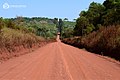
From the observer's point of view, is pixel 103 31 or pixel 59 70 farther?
pixel 103 31

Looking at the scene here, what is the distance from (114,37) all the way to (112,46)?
1.50 meters

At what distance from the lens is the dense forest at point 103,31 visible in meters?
33.8

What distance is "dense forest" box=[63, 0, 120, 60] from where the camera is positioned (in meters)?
33.8

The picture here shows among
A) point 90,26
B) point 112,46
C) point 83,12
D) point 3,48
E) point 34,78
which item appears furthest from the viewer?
point 83,12

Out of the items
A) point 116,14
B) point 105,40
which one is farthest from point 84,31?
point 105,40

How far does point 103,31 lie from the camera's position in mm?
43344

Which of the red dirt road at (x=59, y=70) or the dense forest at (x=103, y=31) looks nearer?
the red dirt road at (x=59, y=70)

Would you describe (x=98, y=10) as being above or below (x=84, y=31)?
above

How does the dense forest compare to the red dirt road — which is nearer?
the red dirt road

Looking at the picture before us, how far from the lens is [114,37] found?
1347 inches

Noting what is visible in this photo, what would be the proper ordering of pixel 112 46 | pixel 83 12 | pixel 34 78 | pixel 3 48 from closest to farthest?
pixel 34 78
pixel 3 48
pixel 112 46
pixel 83 12

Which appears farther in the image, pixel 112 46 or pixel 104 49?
pixel 104 49

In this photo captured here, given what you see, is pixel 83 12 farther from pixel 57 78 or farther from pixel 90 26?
pixel 57 78

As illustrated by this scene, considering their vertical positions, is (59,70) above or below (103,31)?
below
